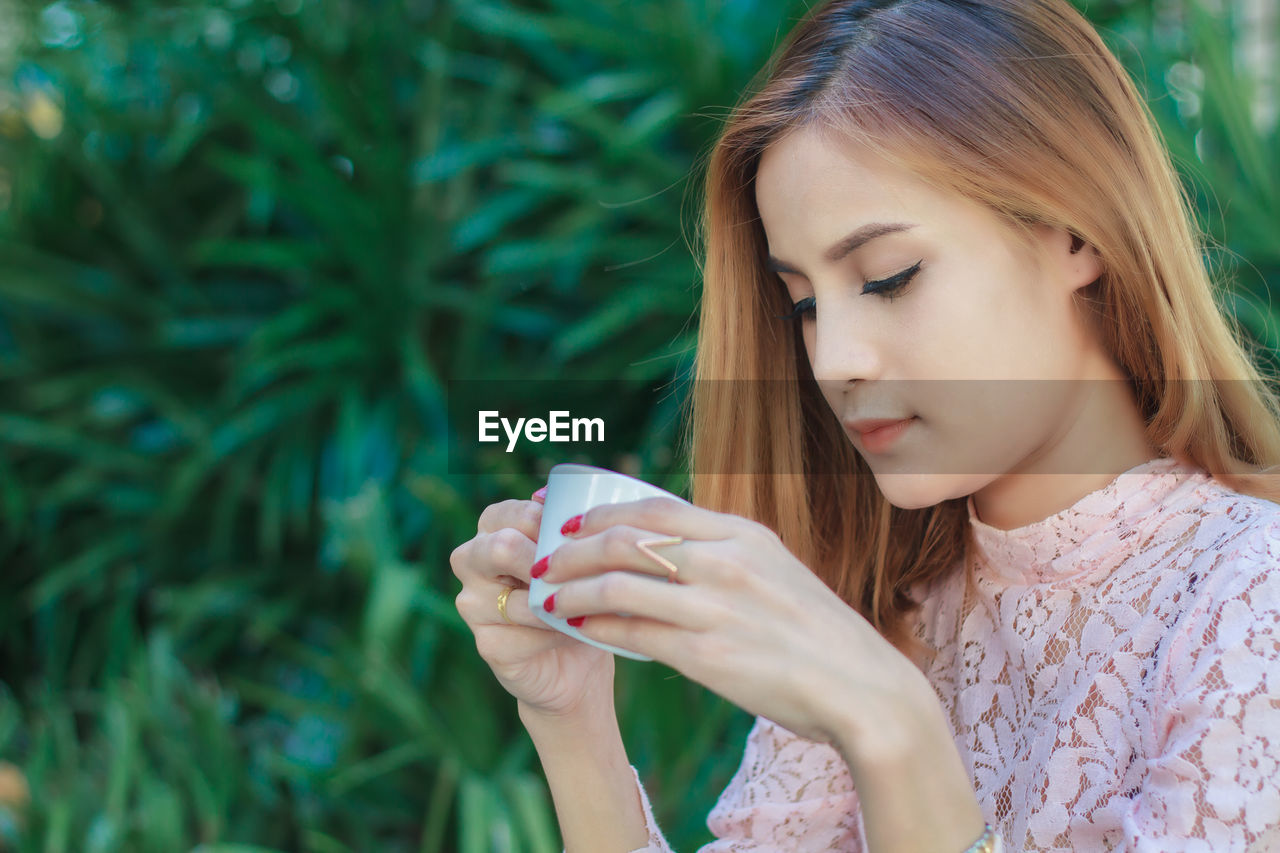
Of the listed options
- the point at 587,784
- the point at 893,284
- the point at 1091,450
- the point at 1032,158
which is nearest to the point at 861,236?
the point at 893,284

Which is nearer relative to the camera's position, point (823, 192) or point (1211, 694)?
point (1211, 694)

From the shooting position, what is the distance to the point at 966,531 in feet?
3.74

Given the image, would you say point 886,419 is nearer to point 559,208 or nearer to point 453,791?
point 453,791

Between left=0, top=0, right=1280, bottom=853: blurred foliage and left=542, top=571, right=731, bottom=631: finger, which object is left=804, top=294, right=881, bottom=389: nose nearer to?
left=542, top=571, right=731, bottom=631: finger

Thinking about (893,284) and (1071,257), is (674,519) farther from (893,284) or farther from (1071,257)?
(1071,257)

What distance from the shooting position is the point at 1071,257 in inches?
36.3

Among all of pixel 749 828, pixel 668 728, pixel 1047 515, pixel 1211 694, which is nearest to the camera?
pixel 1211 694

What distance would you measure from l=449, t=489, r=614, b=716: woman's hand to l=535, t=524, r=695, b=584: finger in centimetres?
19

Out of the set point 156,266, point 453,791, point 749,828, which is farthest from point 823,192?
point 156,266

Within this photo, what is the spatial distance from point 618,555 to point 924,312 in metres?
0.37

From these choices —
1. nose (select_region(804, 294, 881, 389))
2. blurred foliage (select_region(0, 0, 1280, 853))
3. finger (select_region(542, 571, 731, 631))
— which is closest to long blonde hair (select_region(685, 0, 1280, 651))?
nose (select_region(804, 294, 881, 389))

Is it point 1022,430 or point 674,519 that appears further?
point 1022,430

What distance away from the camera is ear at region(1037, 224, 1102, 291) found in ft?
2.99

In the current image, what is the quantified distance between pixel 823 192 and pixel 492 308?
162 cm
